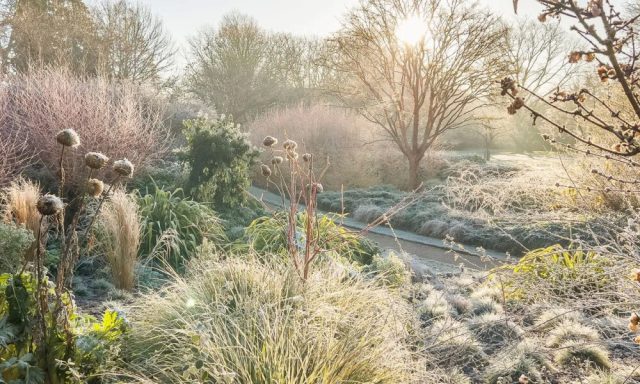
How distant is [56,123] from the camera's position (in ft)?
23.6

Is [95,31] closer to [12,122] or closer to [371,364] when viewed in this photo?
[12,122]

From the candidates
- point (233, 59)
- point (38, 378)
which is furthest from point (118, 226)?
point (233, 59)

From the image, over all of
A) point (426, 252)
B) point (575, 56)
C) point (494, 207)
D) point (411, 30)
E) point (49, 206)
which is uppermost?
point (411, 30)

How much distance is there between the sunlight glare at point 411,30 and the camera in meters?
13.0

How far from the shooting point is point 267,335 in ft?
8.27

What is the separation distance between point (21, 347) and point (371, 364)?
161 cm

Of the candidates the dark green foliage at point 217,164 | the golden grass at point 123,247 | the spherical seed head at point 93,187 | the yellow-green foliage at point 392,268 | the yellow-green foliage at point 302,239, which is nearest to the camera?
the spherical seed head at point 93,187

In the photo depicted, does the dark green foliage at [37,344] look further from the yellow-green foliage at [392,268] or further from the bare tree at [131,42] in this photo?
the bare tree at [131,42]

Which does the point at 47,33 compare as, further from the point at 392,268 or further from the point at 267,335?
the point at 267,335

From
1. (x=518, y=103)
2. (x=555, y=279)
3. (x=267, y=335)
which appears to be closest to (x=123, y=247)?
(x=267, y=335)

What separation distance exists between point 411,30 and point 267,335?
11.9 meters

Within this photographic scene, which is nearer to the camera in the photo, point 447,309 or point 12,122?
point 447,309

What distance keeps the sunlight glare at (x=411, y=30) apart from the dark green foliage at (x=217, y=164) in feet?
21.1

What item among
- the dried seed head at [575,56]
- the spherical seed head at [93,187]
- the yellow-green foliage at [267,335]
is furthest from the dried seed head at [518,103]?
the spherical seed head at [93,187]
